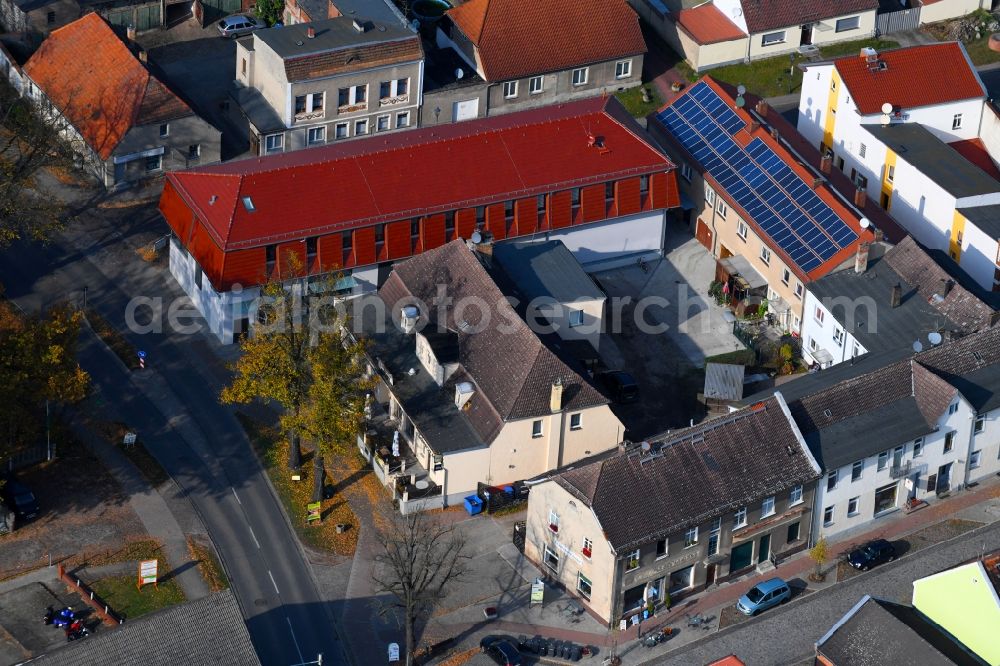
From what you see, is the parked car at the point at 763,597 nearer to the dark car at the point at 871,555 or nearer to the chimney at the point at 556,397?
the dark car at the point at 871,555

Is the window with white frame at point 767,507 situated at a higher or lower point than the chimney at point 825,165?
lower

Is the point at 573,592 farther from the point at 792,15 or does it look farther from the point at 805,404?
the point at 792,15

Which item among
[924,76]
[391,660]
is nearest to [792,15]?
[924,76]

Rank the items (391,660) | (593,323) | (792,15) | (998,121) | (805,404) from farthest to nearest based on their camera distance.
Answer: (792,15) < (998,121) < (593,323) < (805,404) < (391,660)

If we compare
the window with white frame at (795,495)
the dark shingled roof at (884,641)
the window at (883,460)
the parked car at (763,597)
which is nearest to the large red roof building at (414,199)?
the window at (883,460)

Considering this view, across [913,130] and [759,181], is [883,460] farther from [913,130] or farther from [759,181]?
[913,130]

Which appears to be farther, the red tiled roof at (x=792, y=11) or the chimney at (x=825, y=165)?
the red tiled roof at (x=792, y=11)
